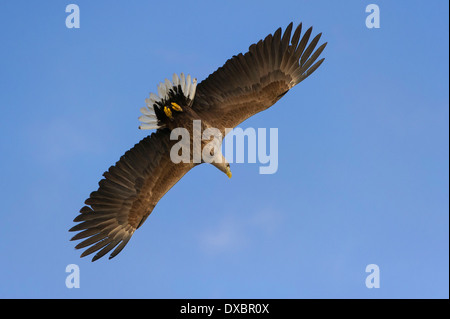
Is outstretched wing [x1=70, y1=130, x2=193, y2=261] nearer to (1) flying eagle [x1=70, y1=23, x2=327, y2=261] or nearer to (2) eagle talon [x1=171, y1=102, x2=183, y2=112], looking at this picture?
(1) flying eagle [x1=70, y1=23, x2=327, y2=261]

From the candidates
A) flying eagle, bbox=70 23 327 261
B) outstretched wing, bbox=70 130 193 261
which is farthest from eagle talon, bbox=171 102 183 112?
outstretched wing, bbox=70 130 193 261

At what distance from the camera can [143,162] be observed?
10320mm

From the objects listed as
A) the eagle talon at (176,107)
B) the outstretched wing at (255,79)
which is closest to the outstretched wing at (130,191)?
the eagle talon at (176,107)

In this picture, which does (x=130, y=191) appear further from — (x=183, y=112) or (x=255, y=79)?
(x=255, y=79)

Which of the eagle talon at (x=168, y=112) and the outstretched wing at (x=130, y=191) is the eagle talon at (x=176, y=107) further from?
the outstretched wing at (x=130, y=191)

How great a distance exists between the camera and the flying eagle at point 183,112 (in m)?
10.0

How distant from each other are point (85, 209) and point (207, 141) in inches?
104

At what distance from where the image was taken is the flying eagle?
10.0 meters

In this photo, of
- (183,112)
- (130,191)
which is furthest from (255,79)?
(130,191)

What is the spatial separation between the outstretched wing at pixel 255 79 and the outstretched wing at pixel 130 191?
1.11 meters
